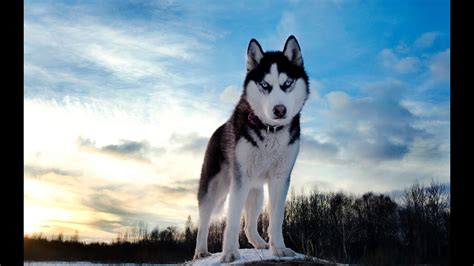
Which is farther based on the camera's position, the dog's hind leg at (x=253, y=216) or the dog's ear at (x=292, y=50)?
the dog's hind leg at (x=253, y=216)

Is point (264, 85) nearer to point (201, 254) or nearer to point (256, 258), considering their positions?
point (256, 258)

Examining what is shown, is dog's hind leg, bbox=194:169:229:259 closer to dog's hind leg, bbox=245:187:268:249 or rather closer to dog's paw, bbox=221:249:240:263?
dog's hind leg, bbox=245:187:268:249

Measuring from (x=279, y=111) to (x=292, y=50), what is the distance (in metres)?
0.93

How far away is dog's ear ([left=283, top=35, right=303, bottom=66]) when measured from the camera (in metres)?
6.36

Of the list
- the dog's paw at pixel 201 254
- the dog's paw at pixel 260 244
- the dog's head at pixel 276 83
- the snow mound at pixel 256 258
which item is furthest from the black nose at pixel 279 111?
the dog's paw at pixel 201 254

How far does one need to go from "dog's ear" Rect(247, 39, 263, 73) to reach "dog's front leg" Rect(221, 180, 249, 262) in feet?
5.05

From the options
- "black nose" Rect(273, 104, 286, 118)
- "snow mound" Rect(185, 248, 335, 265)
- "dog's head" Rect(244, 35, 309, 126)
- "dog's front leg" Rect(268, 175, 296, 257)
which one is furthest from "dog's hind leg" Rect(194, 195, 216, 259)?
"black nose" Rect(273, 104, 286, 118)

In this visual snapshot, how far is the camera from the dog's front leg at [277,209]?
6527 millimetres

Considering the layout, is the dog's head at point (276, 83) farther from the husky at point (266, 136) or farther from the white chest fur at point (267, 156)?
the white chest fur at point (267, 156)

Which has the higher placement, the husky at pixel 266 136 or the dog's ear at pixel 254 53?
the dog's ear at pixel 254 53

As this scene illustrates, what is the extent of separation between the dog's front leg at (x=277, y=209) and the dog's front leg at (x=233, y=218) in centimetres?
38

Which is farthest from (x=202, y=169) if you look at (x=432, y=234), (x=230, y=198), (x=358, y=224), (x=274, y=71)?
(x=432, y=234)
